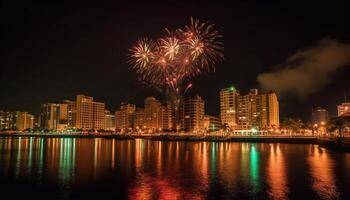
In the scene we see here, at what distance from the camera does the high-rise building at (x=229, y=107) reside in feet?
497

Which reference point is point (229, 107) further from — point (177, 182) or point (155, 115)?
point (177, 182)

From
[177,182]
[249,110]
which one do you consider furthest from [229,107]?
[177,182]

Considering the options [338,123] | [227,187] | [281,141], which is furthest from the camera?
[281,141]

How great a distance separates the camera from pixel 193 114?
156750 mm

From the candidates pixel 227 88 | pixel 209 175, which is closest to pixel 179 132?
pixel 227 88

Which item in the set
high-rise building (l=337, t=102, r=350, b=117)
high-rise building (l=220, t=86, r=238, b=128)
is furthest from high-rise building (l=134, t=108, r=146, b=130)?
high-rise building (l=337, t=102, r=350, b=117)

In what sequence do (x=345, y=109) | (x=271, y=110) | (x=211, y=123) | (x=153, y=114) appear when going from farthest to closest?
(x=153, y=114), (x=211, y=123), (x=271, y=110), (x=345, y=109)

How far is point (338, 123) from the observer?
66.7 m

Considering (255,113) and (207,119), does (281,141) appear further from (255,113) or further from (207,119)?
(207,119)

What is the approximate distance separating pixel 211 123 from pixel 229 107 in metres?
20.1

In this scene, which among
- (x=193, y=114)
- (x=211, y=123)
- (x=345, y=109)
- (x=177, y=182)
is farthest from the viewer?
(x=211, y=123)

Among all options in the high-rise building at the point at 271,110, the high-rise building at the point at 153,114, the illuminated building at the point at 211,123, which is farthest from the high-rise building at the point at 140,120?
the high-rise building at the point at 271,110

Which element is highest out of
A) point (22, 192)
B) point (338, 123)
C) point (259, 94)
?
point (259, 94)

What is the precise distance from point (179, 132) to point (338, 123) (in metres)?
93.4
